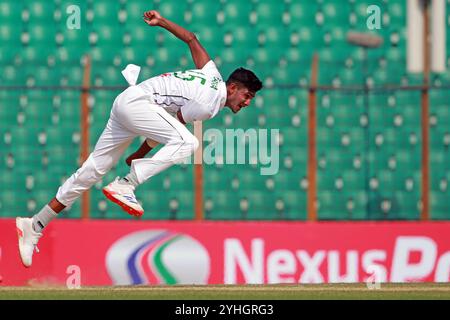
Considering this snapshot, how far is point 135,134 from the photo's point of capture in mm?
10008

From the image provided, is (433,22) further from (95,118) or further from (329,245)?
(95,118)

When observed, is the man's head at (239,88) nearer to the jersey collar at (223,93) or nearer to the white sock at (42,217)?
the jersey collar at (223,93)

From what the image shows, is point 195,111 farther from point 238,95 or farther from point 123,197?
point 123,197

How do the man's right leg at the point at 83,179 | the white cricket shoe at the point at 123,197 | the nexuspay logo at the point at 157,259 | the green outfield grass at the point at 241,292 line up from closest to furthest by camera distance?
the green outfield grass at the point at 241,292 → the white cricket shoe at the point at 123,197 → the man's right leg at the point at 83,179 → the nexuspay logo at the point at 157,259

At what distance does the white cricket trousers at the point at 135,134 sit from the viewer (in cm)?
965

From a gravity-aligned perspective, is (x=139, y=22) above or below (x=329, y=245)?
above

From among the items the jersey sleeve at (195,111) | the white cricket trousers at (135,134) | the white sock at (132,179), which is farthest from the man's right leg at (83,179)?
the jersey sleeve at (195,111)

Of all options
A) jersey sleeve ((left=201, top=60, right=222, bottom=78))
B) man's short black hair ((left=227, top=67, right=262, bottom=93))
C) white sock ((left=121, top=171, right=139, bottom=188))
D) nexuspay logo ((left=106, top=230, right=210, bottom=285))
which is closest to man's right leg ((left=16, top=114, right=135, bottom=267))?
white sock ((left=121, top=171, right=139, bottom=188))

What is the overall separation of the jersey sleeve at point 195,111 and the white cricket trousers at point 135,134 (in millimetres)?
103

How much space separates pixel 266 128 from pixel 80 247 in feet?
7.87

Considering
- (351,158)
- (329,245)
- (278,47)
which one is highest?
(278,47)

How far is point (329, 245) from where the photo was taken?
12.5 meters
